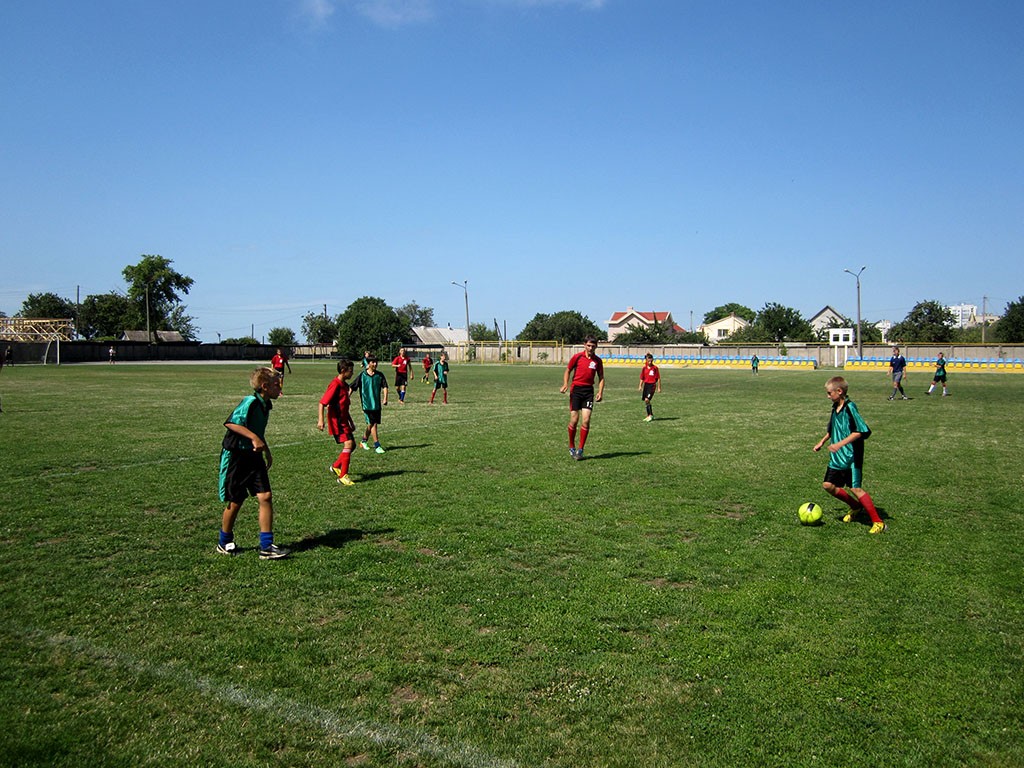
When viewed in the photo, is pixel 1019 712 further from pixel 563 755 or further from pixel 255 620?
pixel 255 620

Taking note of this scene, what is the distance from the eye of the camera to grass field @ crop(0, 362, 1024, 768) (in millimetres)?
3998

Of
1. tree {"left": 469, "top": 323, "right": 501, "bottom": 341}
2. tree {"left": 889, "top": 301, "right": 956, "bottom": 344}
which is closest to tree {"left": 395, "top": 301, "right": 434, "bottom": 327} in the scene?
tree {"left": 469, "top": 323, "right": 501, "bottom": 341}

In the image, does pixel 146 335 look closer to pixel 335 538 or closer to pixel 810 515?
pixel 335 538

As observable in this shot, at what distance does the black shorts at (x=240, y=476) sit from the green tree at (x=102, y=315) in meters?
137

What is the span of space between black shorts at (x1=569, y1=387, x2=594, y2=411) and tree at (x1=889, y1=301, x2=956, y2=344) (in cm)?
9327

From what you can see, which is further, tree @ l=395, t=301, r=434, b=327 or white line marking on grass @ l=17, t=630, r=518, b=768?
tree @ l=395, t=301, r=434, b=327

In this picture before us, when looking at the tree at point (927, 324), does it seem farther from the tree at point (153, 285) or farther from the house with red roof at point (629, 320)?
the tree at point (153, 285)

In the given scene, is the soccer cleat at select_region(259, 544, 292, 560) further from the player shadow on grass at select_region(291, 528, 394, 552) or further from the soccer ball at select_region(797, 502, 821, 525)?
the soccer ball at select_region(797, 502, 821, 525)

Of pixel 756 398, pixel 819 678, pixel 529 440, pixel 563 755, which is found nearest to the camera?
pixel 563 755

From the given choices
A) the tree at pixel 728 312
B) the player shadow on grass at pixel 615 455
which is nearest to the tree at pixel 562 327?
the tree at pixel 728 312

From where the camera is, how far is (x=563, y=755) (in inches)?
151

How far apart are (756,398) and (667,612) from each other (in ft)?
84.8

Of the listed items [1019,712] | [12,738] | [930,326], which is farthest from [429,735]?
[930,326]

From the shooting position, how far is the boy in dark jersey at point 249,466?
715 cm
